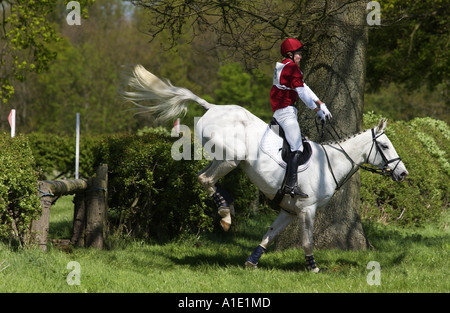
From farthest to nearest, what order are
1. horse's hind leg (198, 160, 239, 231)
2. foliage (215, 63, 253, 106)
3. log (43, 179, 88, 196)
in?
foliage (215, 63, 253, 106) < log (43, 179, 88, 196) < horse's hind leg (198, 160, 239, 231)

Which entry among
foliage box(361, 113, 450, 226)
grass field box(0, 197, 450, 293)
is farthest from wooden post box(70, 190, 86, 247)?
foliage box(361, 113, 450, 226)

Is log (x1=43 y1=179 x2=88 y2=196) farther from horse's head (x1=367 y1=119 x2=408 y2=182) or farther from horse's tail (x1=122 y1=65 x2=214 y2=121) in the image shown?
horse's head (x1=367 y1=119 x2=408 y2=182)

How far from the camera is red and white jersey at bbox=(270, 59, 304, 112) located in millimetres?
7254

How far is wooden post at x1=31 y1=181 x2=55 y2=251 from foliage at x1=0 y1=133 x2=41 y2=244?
0.33ft

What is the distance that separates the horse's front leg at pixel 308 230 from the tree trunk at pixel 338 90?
1.57 m

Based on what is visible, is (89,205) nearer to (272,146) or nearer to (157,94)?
(157,94)

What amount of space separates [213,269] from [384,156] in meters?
2.59

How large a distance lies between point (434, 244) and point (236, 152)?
4.73 metres

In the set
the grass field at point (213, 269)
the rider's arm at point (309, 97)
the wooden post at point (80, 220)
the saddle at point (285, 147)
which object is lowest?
the grass field at point (213, 269)

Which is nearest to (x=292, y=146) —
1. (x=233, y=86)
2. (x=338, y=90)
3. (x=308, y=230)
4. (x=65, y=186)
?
(x=308, y=230)

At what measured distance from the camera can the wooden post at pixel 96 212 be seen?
29.8ft

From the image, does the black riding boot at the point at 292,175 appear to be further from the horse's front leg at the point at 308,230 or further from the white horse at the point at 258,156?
the horse's front leg at the point at 308,230

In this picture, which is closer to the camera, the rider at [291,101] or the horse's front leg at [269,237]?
the rider at [291,101]

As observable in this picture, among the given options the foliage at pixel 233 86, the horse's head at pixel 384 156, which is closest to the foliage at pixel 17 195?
the horse's head at pixel 384 156
